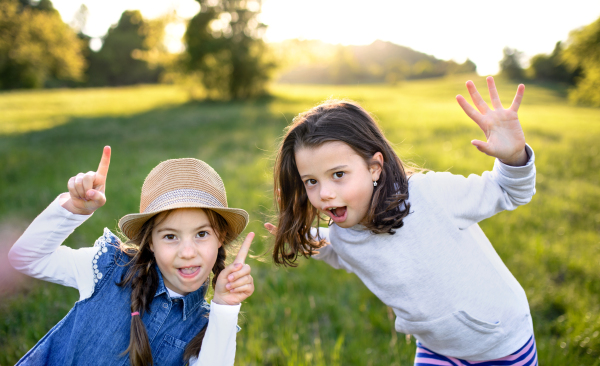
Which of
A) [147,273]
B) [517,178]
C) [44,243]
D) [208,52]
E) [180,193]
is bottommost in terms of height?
[208,52]

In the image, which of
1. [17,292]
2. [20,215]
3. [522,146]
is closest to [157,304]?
[522,146]

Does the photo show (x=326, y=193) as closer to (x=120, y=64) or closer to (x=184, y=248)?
(x=184, y=248)

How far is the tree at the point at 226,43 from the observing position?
23.0 m

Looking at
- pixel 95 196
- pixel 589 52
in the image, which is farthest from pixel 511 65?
pixel 95 196

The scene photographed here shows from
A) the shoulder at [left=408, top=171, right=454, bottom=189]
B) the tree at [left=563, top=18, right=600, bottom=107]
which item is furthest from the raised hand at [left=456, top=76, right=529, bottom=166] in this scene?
the tree at [left=563, top=18, right=600, bottom=107]

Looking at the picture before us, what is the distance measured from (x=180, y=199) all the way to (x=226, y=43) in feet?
76.5

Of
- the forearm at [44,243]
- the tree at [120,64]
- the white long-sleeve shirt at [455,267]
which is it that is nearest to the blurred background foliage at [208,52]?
the tree at [120,64]

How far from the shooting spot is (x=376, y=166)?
195cm

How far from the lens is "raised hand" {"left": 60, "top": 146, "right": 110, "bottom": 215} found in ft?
5.43

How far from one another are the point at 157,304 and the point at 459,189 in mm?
1537

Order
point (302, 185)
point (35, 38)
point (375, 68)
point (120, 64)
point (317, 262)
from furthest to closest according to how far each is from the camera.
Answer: point (375, 68) < point (120, 64) < point (35, 38) < point (317, 262) < point (302, 185)

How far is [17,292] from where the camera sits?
321 centimetres

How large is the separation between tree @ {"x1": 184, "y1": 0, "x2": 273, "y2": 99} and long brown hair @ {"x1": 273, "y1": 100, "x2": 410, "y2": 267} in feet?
73.2

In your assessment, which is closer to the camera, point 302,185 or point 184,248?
point 184,248
